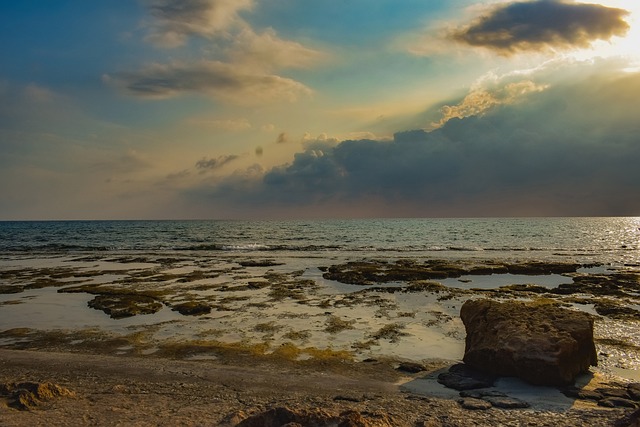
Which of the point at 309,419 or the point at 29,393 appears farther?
the point at 29,393

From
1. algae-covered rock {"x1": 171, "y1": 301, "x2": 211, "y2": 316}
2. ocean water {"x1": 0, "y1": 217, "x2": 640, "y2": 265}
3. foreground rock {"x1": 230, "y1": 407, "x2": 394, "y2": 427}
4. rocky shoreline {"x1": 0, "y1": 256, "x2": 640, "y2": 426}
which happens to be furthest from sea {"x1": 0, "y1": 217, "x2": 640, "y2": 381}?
ocean water {"x1": 0, "y1": 217, "x2": 640, "y2": 265}

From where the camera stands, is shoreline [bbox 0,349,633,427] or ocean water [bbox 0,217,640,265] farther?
ocean water [bbox 0,217,640,265]

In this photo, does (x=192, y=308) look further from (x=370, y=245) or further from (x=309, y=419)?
(x=370, y=245)

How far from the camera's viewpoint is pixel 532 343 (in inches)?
465

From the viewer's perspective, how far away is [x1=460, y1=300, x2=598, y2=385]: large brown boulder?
11.3 metres

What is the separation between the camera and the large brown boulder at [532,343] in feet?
37.2

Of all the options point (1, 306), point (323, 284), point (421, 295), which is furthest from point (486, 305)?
point (1, 306)

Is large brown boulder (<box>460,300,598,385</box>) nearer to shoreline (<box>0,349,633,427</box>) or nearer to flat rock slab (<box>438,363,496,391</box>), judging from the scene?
flat rock slab (<box>438,363,496,391</box>)

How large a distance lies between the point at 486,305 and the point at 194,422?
998 cm

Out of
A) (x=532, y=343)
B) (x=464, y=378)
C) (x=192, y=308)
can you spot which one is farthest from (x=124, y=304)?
(x=532, y=343)

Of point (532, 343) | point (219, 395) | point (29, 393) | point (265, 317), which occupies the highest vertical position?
point (532, 343)

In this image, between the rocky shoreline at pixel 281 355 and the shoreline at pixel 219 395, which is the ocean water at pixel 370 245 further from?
the shoreline at pixel 219 395

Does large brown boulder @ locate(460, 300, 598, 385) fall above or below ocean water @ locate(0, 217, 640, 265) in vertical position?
above

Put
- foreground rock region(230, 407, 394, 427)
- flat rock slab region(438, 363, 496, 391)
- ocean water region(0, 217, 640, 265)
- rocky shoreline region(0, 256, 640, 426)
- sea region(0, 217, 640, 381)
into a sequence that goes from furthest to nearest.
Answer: ocean water region(0, 217, 640, 265) → sea region(0, 217, 640, 381) → flat rock slab region(438, 363, 496, 391) → rocky shoreline region(0, 256, 640, 426) → foreground rock region(230, 407, 394, 427)
